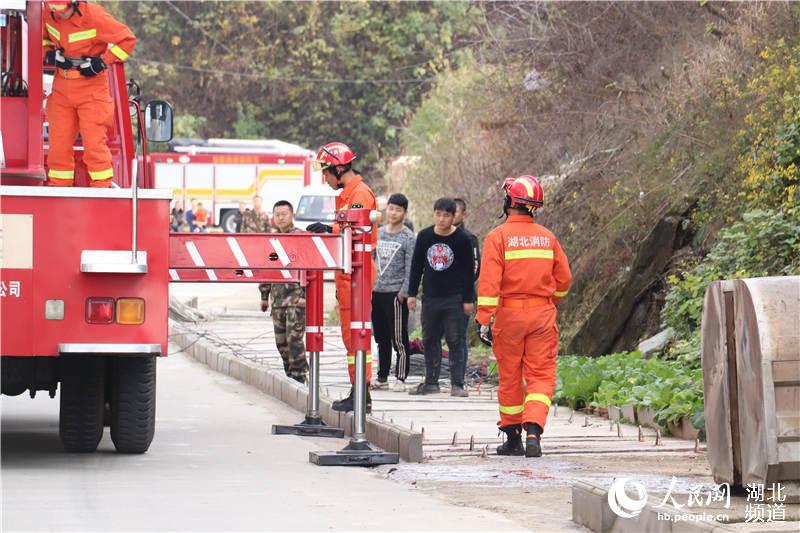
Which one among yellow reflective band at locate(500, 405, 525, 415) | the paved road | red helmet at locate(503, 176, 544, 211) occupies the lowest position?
the paved road

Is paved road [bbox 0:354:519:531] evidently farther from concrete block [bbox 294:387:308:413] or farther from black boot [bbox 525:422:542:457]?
black boot [bbox 525:422:542:457]

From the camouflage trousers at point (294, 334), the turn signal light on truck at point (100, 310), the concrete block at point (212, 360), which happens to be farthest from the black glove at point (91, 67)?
the concrete block at point (212, 360)

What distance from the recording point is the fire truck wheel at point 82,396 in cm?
1012

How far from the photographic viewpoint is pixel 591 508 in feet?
24.2

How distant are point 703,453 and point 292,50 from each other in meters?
48.0

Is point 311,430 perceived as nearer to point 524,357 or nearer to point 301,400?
point 301,400

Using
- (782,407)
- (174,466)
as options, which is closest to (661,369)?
(174,466)

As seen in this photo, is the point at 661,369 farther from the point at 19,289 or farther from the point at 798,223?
the point at 19,289

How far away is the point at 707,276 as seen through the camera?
14.0 meters

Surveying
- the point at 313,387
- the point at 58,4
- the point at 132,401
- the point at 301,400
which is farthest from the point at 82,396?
the point at 301,400

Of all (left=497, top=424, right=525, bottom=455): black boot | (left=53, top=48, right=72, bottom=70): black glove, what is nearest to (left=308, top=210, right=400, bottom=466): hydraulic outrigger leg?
(left=497, top=424, right=525, bottom=455): black boot

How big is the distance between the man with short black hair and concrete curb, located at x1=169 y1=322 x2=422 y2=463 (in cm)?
122

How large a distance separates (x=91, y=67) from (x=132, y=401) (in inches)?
89.2

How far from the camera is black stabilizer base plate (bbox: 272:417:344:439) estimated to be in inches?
469
